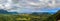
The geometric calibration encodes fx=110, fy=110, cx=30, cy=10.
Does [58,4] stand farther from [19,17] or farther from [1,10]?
[1,10]

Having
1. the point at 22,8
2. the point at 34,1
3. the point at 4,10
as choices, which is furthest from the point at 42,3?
the point at 4,10

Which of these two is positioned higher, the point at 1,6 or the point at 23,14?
the point at 1,6

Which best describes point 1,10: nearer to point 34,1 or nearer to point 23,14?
→ point 23,14

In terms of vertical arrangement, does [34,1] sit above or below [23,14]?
above

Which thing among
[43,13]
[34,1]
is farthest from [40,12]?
[34,1]

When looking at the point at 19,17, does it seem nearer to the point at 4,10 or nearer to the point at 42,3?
the point at 4,10


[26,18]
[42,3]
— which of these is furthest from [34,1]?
[26,18]

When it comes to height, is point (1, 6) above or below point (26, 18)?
above
